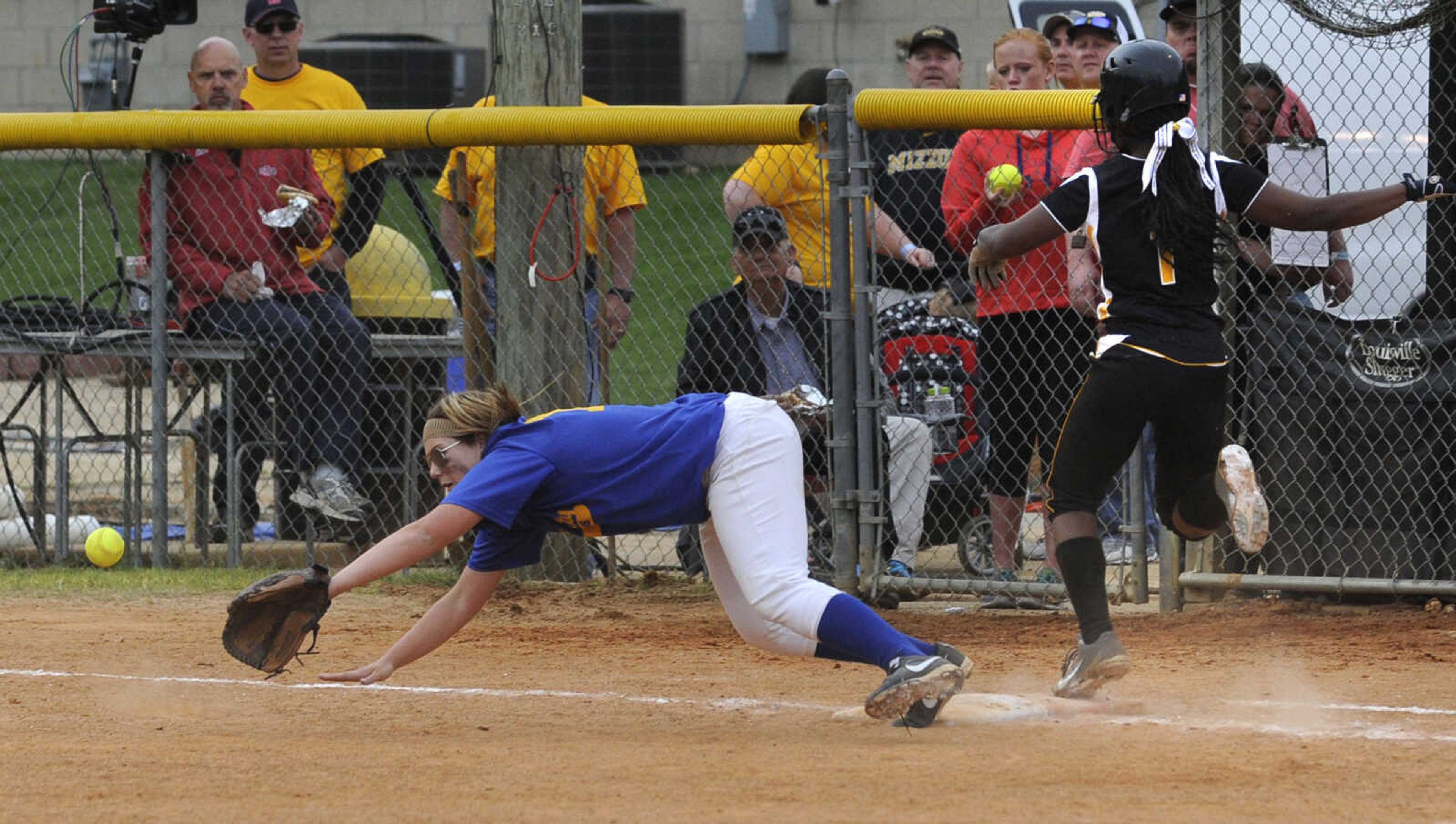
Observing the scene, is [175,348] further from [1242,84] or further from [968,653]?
[1242,84]

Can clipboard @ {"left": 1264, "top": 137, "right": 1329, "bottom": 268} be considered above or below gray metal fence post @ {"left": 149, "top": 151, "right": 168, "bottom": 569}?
above

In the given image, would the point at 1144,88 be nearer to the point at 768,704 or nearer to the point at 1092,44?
the point at 768,704

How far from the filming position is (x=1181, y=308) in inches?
211

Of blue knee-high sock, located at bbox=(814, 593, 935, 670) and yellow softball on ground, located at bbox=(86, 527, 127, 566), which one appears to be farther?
yellow softball on ground, located at bbox=(86, 527, 127, 566)

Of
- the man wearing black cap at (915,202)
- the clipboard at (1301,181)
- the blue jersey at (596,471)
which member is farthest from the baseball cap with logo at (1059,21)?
the blue jersey at (596,471)

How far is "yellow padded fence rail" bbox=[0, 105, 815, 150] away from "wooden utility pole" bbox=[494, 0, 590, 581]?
0.85 ft

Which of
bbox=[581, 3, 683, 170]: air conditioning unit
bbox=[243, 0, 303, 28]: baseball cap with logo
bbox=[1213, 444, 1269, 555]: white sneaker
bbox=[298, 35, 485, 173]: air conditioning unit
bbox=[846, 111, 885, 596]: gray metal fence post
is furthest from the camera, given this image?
bbox=[581, 3, 683, 170]: air conditioning unit

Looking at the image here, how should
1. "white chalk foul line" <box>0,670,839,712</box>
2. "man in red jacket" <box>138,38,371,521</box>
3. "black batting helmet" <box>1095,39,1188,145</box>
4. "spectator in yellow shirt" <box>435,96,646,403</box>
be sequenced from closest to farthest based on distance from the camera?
1. "black batting helmet" <box>1095,39,1188,145</box>
2. "white chalk foul line" <box>0,670,839,712</box>
3. "spectator in yellow shirt" <box>435,96,646,403</box>
4. "man in red jacket" <box>138,38,371,521</box>

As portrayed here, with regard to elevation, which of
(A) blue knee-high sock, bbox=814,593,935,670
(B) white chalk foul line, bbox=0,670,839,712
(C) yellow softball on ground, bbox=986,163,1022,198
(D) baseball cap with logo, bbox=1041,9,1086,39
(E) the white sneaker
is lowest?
(B) white chalk foul line, bbox=0,670,839,712

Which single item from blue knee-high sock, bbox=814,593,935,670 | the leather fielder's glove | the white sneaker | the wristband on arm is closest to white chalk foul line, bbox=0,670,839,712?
the leather fielder's glove

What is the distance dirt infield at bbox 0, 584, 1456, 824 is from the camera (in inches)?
166

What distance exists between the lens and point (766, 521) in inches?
197

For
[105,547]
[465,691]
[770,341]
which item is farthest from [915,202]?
[105,547]

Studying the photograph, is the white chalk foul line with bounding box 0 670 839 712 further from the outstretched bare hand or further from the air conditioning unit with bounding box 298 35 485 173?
the air conditioning unit with bounding box 298 35 485 173
